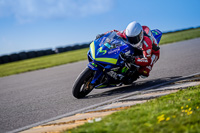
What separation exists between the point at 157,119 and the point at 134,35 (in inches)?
117

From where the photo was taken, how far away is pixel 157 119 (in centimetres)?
279

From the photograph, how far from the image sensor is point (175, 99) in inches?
140

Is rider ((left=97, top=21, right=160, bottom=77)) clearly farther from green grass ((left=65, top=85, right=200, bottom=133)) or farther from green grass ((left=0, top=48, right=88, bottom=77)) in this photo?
green grass ((left=0, top=48, right=88, bottom=77))

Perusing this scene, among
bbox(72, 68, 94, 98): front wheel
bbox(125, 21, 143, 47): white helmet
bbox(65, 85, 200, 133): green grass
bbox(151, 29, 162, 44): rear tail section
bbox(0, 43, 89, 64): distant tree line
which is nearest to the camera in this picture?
bbox(65, 85, 200, 133): green grass

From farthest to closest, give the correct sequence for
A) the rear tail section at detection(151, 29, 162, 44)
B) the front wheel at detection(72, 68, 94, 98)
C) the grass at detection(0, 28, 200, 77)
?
1. the grass at detection(0, 28, 200, 77)
2. the rear tail section at detection(151, 29, 162, 44)
3. the front wheel at detection(72, 68, 94, 98)

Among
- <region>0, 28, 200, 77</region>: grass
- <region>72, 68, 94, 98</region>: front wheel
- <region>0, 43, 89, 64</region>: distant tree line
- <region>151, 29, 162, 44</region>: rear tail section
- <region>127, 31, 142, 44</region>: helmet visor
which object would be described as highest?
<region>127, 31, 142, 44</region>: helmet visor

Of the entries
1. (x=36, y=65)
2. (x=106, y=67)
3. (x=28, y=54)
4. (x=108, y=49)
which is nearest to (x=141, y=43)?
(x=108, y=49)

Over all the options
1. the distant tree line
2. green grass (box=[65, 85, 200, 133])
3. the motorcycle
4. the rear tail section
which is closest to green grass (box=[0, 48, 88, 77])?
the distant tree line

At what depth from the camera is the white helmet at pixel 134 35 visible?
544 cm

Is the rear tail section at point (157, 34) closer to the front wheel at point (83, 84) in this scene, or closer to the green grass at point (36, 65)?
the front wheel at point (83, 84)

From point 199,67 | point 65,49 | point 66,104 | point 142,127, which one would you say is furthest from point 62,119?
point 65,49

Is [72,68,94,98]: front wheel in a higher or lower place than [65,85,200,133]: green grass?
lower

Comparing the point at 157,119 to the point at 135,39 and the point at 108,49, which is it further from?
the point at 135,39

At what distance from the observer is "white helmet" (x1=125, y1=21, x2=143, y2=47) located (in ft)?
17.9
